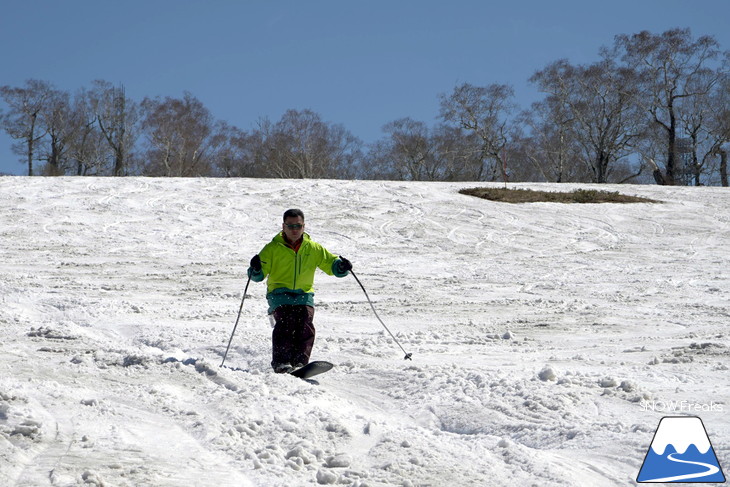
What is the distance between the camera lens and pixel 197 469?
353 cm

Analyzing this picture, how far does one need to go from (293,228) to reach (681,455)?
3.43 m

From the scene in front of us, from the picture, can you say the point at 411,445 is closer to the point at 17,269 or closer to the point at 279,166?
the point at 17,269

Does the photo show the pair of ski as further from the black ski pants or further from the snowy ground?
the black ski pants

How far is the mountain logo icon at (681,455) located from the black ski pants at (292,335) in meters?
2.89

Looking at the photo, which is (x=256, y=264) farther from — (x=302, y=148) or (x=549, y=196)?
(x=302, y=148)

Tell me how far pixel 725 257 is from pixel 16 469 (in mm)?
15499

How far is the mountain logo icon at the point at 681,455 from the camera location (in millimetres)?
3432

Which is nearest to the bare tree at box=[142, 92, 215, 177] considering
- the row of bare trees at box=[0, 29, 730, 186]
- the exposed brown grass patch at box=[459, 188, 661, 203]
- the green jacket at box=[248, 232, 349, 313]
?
the row of bare trees at box=[0, 29, 730, 186]

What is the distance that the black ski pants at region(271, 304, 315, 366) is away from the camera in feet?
19.7

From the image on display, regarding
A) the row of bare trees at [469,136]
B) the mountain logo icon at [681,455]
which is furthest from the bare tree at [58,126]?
the mountain logo icon at [681,455]

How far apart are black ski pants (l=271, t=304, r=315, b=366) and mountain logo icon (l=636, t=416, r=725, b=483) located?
2.89m

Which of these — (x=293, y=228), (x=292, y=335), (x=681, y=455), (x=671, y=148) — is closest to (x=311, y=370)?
(x=292, y=335)

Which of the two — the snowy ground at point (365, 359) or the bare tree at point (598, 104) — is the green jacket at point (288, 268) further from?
the bare tree at point (598, 104)

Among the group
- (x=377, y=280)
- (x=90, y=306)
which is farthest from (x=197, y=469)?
(x=377, y=280)
